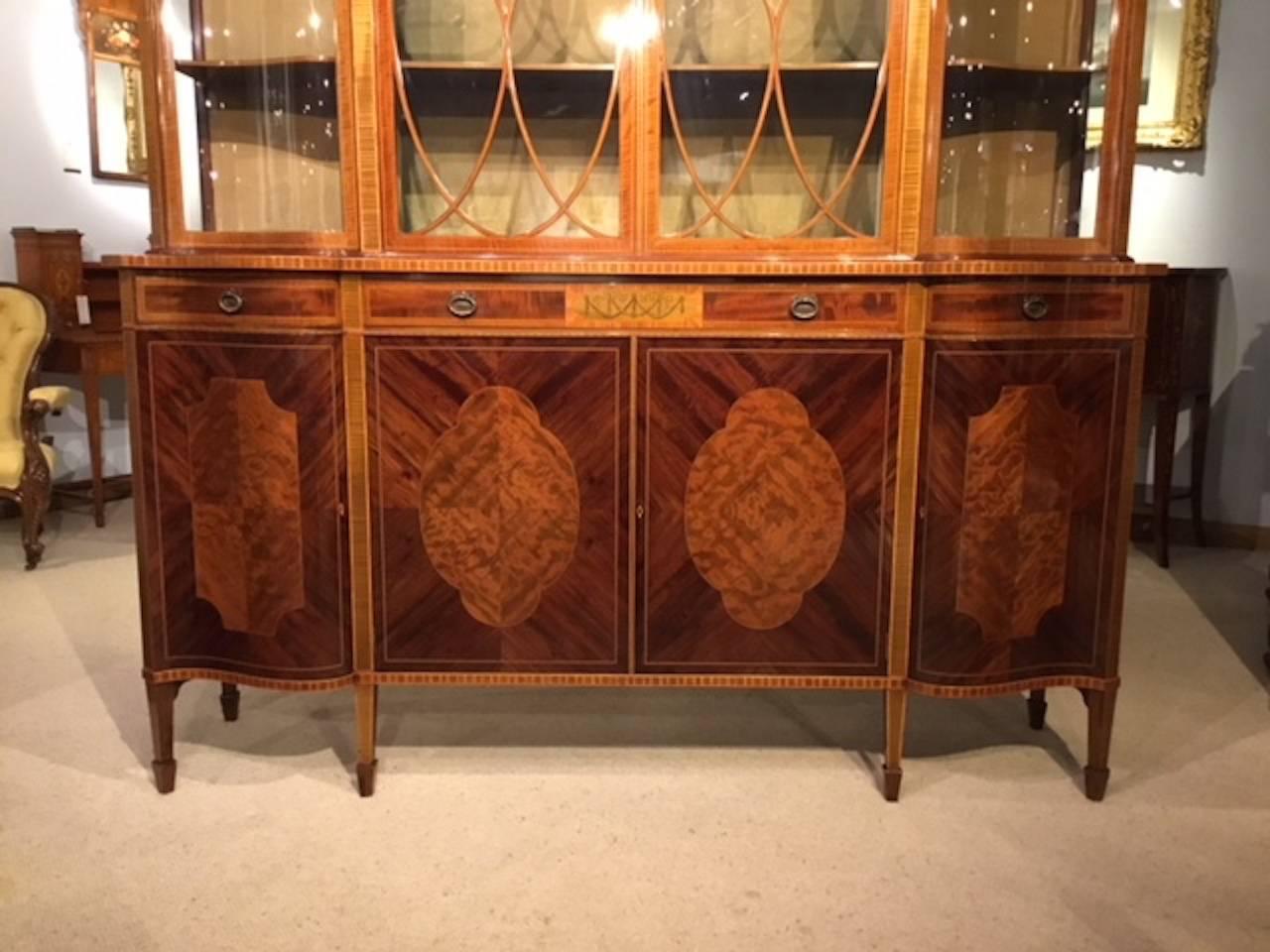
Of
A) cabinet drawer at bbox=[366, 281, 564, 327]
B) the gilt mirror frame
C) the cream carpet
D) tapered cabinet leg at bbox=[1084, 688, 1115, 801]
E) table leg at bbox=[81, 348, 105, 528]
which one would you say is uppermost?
the gilt mirror frame

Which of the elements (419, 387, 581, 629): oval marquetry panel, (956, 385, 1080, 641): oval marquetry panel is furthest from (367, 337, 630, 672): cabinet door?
(956, 385, 1080, 641): oval marquetry panel

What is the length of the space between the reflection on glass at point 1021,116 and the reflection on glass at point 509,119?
1.99 ft

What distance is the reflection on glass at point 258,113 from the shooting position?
197cm

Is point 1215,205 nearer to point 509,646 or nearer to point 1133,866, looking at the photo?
point 1133,866

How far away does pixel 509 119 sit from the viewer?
2.04 m

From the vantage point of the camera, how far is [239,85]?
208 cm

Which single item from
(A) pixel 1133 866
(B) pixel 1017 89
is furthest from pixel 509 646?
(B) pixel 1017 89

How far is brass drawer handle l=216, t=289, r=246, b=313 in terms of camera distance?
6.15 ft

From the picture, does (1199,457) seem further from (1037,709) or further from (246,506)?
(246,506)

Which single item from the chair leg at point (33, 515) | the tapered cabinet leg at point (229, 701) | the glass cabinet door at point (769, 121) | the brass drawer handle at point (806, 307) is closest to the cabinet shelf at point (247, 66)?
the glass cabinet door at point (769, 121)

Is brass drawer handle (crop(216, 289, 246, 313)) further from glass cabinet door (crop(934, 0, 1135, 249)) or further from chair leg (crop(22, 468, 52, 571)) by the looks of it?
chair leg (crop(22, 468, 52, 571))

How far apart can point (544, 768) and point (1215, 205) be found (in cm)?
302

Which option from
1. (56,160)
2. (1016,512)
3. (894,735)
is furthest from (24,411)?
(1016,512)

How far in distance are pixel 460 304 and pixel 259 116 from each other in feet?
1.97
